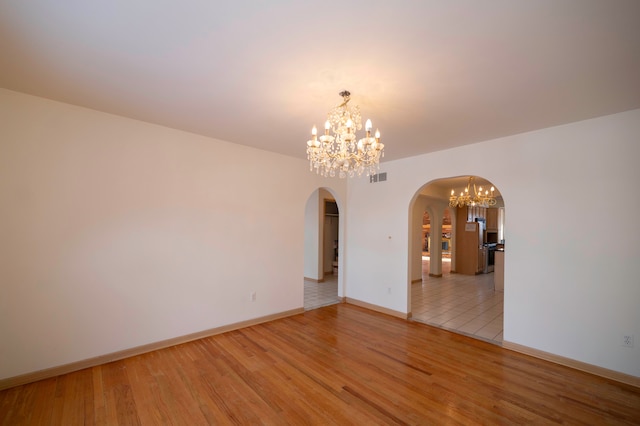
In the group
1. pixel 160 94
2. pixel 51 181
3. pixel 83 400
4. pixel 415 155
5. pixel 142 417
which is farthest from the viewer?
pixel 415 155

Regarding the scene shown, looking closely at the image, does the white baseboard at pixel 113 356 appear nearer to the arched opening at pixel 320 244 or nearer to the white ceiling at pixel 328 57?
the arched opening at pixel 320 244

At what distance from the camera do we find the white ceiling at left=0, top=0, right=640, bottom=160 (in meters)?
1.59

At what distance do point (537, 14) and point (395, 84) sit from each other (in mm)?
1003

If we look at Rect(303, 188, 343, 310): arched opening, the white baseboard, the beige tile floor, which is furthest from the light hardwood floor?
Rect(303, 188, 343, 310): arched opening

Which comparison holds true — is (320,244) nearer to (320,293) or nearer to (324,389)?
(320,293)

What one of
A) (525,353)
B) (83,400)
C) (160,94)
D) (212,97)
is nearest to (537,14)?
A: (212,97)

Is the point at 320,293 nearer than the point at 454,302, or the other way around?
the point at 454,302

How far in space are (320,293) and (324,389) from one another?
3745 millimetres

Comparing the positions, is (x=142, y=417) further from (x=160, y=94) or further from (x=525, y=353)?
(x=525, y=353)

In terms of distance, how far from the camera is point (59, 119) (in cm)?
289

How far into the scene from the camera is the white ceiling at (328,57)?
1.59 meters

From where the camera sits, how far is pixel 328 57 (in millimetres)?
2010

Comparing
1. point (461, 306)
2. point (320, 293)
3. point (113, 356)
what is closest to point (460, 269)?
point (461, 306)

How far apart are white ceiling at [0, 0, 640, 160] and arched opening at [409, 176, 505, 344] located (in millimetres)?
2536
